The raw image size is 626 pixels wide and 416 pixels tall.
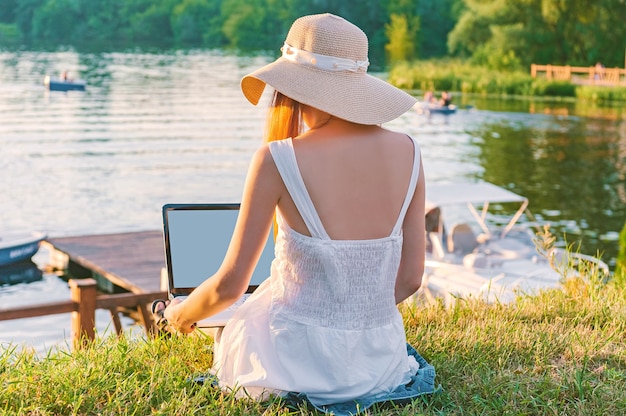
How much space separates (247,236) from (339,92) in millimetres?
501

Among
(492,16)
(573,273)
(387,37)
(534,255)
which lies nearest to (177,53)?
(387,37)

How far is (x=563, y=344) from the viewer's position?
12.0 feet

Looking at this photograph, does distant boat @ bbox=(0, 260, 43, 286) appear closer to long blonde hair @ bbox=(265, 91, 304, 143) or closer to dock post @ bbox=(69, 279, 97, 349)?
dock post @ bbox=(69, 279, 97, 349)

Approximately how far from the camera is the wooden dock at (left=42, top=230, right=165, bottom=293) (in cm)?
1412

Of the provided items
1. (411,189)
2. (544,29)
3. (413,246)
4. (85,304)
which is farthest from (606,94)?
(411,189)

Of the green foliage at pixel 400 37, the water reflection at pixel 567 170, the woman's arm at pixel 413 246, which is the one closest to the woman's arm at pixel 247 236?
the woman's arm at pixel 413 246

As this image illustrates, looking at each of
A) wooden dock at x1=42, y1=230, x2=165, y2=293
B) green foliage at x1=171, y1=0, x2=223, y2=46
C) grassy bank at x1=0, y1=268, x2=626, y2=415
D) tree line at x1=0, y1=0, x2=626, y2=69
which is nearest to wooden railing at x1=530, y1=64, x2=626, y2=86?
tree line at x1=0, y1=0, x2=626, y2=69

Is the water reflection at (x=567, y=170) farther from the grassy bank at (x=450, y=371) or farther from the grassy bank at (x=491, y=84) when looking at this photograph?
the grassy bank at (x=450, y=371)

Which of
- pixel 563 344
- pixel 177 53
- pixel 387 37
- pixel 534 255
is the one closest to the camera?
pixel 563 344

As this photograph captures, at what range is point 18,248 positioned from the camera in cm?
1619

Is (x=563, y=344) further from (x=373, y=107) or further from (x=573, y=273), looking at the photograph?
(x=573, y=273)

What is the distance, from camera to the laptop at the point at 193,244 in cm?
341

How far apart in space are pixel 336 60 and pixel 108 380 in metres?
1.25

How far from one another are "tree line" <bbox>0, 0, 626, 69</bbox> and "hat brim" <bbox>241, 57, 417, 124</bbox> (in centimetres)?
5921
